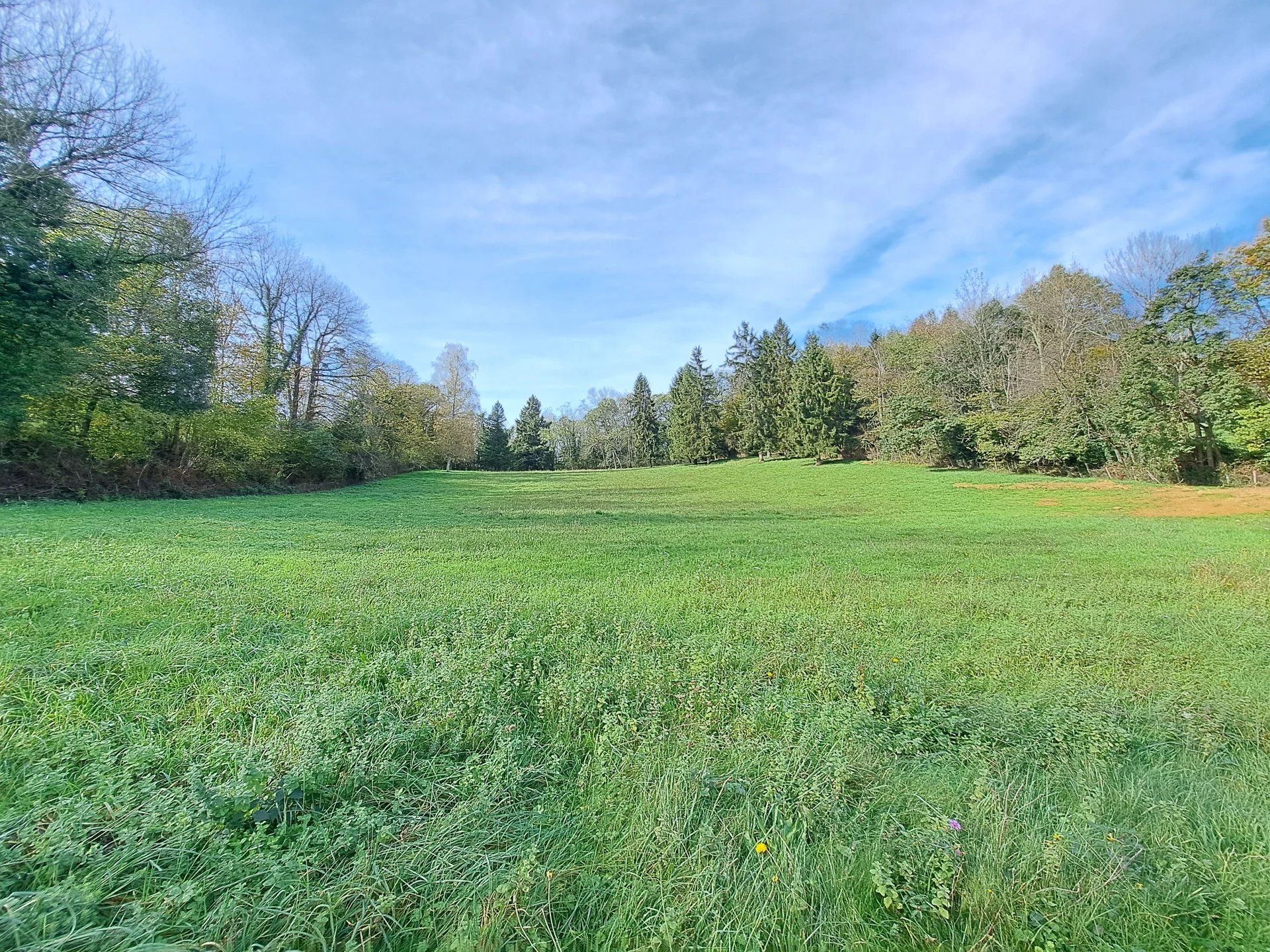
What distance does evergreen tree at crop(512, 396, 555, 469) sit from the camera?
57844mm

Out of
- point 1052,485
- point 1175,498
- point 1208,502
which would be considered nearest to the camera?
point 1208,502

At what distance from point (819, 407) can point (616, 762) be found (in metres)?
37.7

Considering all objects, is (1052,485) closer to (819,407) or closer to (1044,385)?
(1044,385)

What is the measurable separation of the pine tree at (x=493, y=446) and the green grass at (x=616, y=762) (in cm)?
4914

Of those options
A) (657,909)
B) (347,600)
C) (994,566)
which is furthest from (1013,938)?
(994,566)

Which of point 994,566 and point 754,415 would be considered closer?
point 994,566

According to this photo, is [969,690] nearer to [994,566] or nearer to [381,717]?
[381,717]

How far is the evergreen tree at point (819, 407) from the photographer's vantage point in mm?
36875

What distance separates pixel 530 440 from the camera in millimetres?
58219

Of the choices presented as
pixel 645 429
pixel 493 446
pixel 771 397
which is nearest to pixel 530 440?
pixel 493 446

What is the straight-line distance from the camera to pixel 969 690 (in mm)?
3971

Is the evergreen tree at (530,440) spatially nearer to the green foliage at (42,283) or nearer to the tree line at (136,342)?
the tree line at (136,342)

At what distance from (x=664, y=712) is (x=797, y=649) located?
178 cm

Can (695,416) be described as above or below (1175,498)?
above
